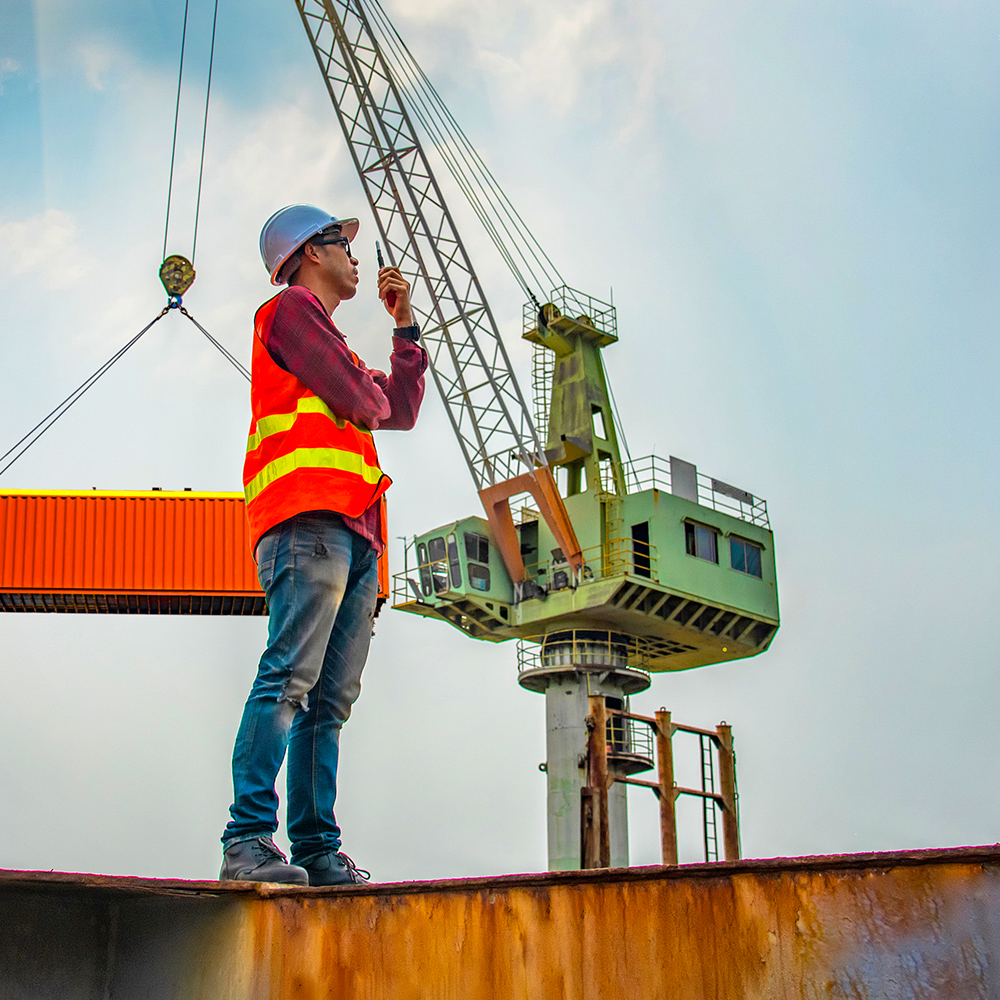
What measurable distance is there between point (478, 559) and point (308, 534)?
1463 inches

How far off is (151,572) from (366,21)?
2854 centimetres

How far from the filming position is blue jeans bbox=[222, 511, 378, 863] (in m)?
4.05

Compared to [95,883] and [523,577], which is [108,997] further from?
[523,577]

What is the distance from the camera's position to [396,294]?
197 inches

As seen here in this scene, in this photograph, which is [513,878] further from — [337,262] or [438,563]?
[438,563]

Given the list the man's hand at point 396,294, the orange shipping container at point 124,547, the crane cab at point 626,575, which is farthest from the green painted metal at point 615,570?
the man's hand at point 396,294

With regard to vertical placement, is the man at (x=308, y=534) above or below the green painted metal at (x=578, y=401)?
below

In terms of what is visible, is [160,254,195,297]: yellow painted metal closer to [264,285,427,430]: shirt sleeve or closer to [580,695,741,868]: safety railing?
[580,695,741,868]: safety railing

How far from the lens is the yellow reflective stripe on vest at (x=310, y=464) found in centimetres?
438

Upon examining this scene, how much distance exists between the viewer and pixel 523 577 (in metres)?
41.7

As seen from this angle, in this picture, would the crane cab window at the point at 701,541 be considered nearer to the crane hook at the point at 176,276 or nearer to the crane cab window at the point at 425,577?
the crane cab window at the point at 425,577

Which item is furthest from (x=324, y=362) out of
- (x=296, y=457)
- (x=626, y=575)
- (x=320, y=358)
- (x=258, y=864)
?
(x=626, y=575)

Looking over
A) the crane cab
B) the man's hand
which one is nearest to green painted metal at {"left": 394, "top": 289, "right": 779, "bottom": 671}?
the crane cab

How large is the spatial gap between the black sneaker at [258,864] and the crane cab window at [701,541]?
3731 cm
